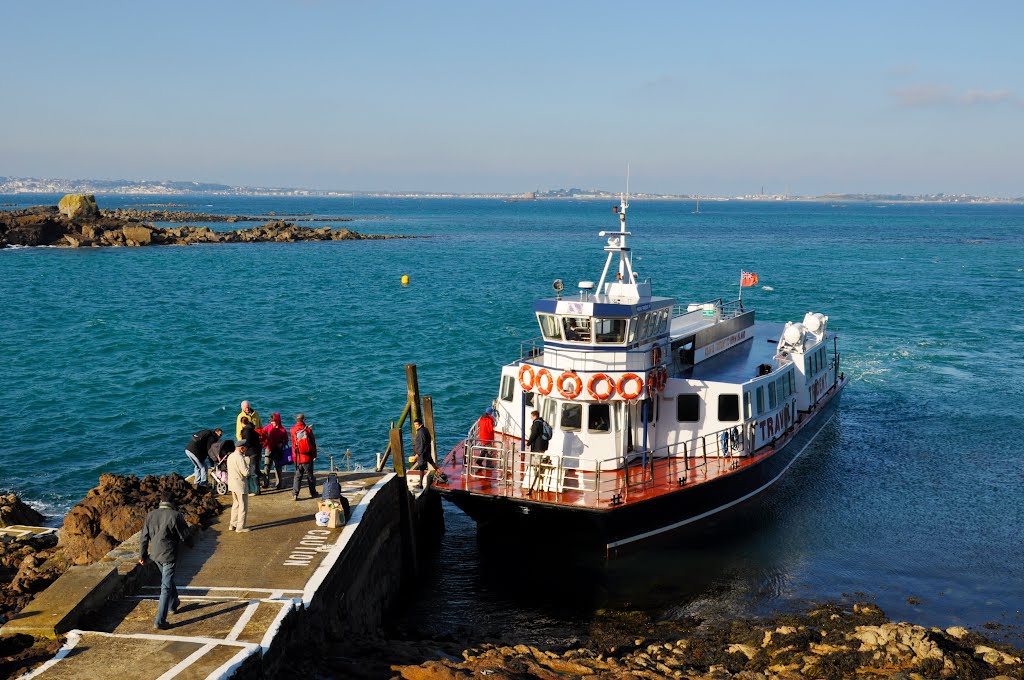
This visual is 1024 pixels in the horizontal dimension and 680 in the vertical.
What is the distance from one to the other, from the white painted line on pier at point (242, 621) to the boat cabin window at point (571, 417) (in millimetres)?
9191

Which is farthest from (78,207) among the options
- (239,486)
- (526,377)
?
(239,486)

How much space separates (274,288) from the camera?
6806cm

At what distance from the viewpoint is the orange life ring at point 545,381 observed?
19859mm

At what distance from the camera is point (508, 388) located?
22766 mm

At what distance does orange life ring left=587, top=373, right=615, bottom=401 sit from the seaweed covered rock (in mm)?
8121

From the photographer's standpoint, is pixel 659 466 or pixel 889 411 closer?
pixel 659 466

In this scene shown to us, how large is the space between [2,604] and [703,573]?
13.3m

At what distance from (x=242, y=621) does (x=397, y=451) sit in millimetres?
6542

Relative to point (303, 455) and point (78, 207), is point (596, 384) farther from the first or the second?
point (78, 207)

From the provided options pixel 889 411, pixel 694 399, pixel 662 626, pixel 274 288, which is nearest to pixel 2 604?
pixel 662 626

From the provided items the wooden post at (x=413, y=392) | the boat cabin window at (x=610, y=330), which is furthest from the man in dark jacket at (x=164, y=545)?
the boat cabin window at (x=610, y=330)

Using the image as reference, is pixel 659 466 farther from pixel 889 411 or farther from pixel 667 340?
pixel 889 411

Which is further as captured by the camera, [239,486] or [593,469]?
[593,469]

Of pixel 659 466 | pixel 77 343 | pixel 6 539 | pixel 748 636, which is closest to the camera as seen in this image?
pixel 748 636
